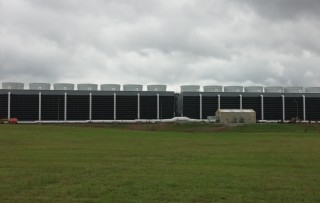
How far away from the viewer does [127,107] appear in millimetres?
187375

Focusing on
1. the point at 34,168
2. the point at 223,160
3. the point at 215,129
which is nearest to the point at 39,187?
the point at 34,168

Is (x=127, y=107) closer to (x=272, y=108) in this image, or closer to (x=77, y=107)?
(x=77, y=107)

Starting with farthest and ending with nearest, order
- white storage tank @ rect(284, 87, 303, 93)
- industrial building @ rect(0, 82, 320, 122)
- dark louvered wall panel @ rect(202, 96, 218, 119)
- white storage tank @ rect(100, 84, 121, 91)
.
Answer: white storage tank @ rect(284, 87, 303, 93) < dark louvered wall panel @ rect(202, 96, 218, 119) < white storage tank @ rect(100, 84, 121, 91) < industrial building @ rect(0, 82, 320, 122)

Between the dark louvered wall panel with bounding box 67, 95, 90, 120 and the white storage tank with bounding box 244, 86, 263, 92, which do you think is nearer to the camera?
the dark louvered wall panel with bounding box 67, 95, 90, 120

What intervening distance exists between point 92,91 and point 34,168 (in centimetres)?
16388

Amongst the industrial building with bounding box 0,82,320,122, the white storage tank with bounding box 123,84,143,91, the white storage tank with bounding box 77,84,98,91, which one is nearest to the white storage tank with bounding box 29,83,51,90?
the industrial building with bounding box 0,82,320,122

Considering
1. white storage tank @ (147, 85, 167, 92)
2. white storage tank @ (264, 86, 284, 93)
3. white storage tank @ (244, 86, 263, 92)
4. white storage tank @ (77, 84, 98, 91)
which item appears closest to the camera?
white storage tank @ (77, 84, 98, 91)

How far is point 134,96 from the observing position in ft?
616

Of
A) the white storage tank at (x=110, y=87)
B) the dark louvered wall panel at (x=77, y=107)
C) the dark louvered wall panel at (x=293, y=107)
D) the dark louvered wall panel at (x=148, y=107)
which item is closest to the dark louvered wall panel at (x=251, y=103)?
the dark louvered wall panel at (x=293, y=107)

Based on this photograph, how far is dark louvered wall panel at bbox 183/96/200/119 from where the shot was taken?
19162 centimetres

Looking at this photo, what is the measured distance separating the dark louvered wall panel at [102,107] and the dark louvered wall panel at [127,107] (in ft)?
10.7

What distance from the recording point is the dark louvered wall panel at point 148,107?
18912 centimetres

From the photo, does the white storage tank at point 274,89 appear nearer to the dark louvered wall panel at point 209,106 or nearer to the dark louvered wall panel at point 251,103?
the dark louvered wall panel at point 251,103

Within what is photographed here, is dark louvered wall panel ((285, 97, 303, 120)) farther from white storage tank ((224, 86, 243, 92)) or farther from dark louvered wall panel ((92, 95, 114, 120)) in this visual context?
dark louvered wall panel ((92, 95, 114, 120))
